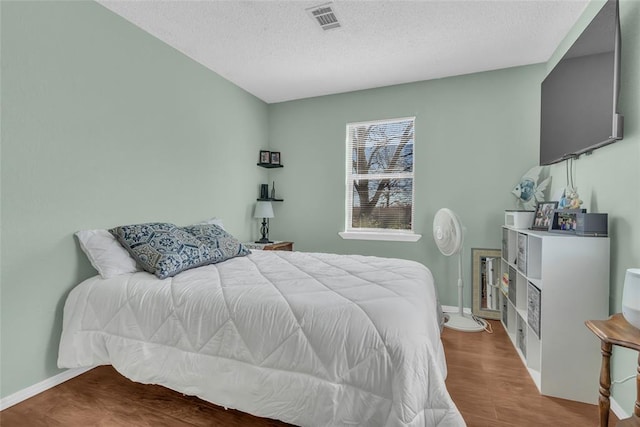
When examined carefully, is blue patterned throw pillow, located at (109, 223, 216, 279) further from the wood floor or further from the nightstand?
the nightstand

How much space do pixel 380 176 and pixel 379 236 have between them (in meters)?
0.74

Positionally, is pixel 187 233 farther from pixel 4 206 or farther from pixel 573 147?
pixel 573 147

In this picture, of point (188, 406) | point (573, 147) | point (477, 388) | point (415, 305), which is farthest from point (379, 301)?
point (573, 147)

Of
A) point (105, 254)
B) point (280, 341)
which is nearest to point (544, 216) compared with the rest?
point (280, 341)

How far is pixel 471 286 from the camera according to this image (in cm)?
315

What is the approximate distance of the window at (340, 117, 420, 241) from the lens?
3488 millimetres

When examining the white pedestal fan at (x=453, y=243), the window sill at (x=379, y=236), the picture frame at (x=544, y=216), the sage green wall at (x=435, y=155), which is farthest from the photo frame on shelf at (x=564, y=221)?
the window sill at (x=379, y=236)

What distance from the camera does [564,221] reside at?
199 centimetres

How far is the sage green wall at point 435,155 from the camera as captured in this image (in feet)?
9.89

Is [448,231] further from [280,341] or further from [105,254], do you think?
[105,254]

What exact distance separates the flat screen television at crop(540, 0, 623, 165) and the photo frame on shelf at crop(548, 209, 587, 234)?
403mm

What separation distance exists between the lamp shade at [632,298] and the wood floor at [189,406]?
2.55 ft

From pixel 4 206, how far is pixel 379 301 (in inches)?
82.8

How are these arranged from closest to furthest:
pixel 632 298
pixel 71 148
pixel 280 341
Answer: pixel 632 298 < pixel 280 341 < pixel 71 148
